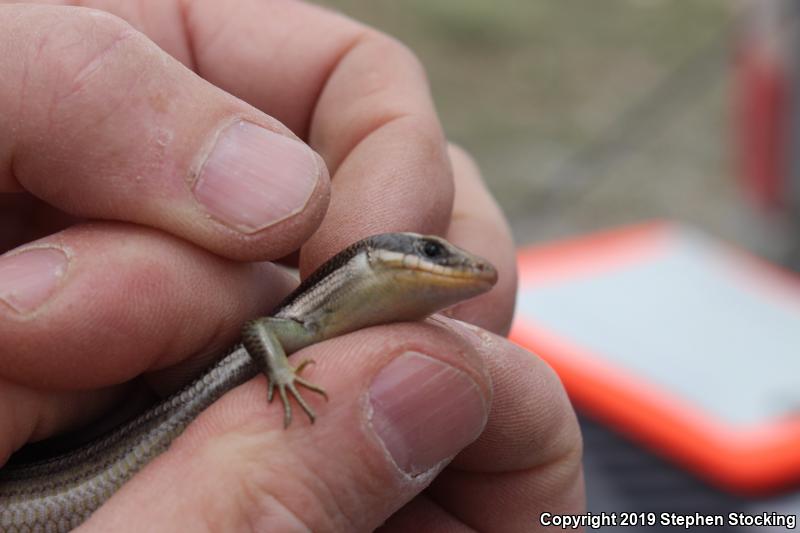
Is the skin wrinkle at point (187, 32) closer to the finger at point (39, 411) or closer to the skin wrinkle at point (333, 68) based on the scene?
the skin wrinkle at point (333, 68)

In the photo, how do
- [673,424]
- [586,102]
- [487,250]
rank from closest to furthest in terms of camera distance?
1. [487,250]
2. [673,424]
3. [586,102]

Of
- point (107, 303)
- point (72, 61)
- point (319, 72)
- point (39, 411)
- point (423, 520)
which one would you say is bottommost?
point (423, 520)

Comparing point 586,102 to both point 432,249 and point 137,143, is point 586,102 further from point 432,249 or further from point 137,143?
point 137,143

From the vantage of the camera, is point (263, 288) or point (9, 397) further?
point (263, 288)

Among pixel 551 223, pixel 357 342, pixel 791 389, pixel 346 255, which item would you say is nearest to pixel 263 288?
pixel 346 255

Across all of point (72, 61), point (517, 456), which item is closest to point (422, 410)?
point (517, 456)

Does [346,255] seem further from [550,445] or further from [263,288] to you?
[550,445]

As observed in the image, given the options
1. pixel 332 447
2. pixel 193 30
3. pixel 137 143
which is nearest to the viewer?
pixel 332 447
